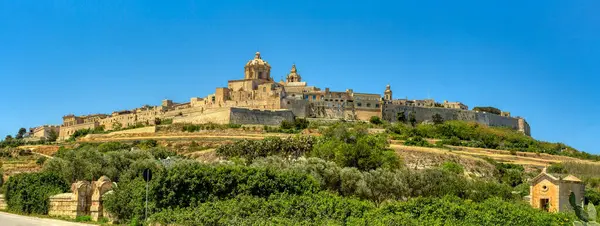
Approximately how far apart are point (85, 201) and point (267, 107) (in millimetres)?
56861

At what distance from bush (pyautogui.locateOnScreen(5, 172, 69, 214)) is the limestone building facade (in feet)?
147

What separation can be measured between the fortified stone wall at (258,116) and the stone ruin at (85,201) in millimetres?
49219

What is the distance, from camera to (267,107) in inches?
3135

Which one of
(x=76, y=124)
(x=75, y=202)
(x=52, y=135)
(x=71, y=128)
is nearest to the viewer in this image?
(x=75, y=202)

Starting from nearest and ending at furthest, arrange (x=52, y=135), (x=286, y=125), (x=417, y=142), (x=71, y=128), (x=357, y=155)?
(x=357, y=155), (x=417, y=142), (x=286, y=125), (x=52, y=135), (x=71, y=128)

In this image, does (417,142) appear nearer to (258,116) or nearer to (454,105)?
(258,116)

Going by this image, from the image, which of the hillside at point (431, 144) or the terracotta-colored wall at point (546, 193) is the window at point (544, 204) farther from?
the hillside at point (431, 144)

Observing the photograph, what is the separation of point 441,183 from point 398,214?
510 inches

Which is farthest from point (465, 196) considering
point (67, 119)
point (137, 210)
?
point (67, 119)

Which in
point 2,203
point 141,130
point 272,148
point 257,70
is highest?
point 257,70

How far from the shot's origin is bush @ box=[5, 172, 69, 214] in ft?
83.3

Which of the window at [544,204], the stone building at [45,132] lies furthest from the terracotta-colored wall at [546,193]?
the stone building at [45,132]

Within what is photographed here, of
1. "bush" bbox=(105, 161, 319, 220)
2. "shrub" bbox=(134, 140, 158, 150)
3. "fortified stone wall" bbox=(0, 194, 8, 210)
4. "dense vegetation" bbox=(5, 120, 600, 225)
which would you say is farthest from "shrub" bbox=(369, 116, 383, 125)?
"bush" bbox=(105, 161, 319, 220)

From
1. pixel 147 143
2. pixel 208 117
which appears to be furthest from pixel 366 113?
pixel 147 143
